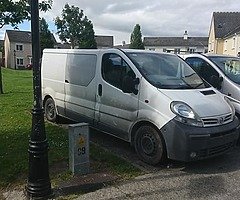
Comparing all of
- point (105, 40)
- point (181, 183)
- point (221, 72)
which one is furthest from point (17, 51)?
point (181, 183)

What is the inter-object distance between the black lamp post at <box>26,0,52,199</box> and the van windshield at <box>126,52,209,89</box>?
212cm

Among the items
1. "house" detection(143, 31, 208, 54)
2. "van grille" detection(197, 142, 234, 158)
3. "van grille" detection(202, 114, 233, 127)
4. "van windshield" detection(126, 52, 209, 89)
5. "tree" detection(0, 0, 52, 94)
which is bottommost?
"van grille" detection(197, 142, 234, 158)

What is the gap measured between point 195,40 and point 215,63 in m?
86.9

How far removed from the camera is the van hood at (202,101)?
4.88 meters

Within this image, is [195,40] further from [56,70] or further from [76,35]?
[56,70]

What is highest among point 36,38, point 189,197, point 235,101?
point 36,38

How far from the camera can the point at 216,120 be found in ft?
16.2

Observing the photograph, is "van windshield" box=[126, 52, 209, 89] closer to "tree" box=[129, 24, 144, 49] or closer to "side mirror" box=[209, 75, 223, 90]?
"side mirror" box=[209, 75, 223, 90]

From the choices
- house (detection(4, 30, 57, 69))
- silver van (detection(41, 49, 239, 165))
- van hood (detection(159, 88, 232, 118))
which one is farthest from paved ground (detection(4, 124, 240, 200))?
house (detection(4, 30, 57, 69))

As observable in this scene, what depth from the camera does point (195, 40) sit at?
9006cm

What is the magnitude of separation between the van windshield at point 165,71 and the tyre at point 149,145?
0.80 m

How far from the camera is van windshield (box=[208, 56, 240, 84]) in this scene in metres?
6.86

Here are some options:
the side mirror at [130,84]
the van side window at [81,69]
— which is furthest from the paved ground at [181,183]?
the van side window at [81,69]

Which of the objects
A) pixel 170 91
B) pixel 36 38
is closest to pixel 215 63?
pixel 170 91
